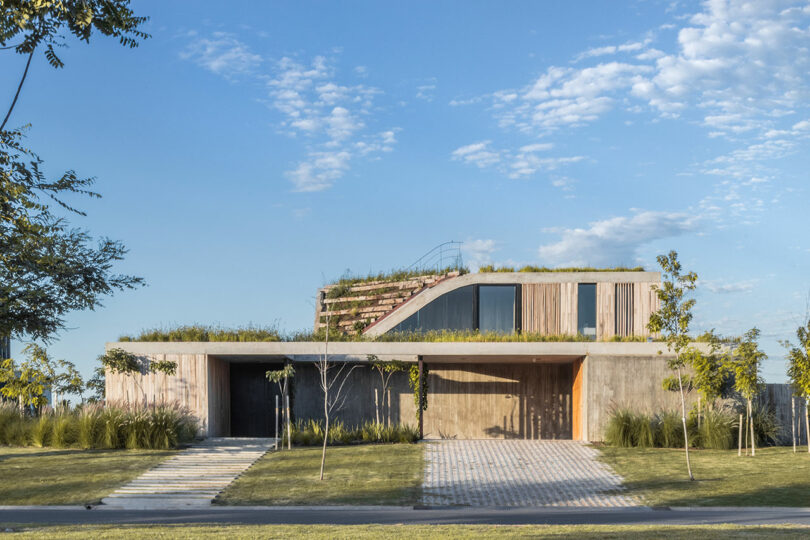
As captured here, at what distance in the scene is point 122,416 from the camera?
72.9 ft

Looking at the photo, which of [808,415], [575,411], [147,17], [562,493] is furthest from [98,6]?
[808,415]

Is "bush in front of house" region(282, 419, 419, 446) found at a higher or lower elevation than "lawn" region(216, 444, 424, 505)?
higher

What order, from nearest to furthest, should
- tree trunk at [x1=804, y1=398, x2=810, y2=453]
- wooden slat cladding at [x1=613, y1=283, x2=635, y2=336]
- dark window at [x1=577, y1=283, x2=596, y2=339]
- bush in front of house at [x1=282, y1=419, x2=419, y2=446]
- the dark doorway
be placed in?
tree trunk at [x1=804, y1=398, x2=810, y2=453]
bush in front of house at [x1=282, y1=419, x2=419, y2=446]
the dark doorway
wooden slat cladding at [x1=613, y1=283, x2=635, y2=336]
dark window at [x1=577, y1=283, x2=596, y2=339]

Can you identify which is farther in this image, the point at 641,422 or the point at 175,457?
the point at 641,422

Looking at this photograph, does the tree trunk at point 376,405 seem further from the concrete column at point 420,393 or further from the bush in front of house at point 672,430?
the bush in front of house at point 672,430

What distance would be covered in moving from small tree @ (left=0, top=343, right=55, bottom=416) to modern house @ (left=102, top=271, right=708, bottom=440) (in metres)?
1.95

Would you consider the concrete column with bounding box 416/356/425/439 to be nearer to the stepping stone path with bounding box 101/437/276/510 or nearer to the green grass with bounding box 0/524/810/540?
the stepping stone path with bounding box 101/437/276/510

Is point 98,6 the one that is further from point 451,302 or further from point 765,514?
point 451,302

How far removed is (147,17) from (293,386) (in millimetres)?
17215

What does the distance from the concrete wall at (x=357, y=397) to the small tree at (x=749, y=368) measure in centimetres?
976

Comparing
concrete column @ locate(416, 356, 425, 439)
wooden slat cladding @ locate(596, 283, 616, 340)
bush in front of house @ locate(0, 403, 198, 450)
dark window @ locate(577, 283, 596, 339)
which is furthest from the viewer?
dark window @ locate(577, 283, 596, 339)

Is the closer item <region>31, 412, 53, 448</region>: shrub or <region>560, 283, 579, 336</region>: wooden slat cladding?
<region>31, 412, 53, 448</region>: shrub

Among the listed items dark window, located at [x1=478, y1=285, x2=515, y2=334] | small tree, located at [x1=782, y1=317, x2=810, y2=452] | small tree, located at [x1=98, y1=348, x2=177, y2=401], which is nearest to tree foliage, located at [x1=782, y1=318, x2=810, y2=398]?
small tree, located at [x1=782, y1=317, x2=810, y2=452]

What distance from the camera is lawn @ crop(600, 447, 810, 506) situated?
54.5 feet
